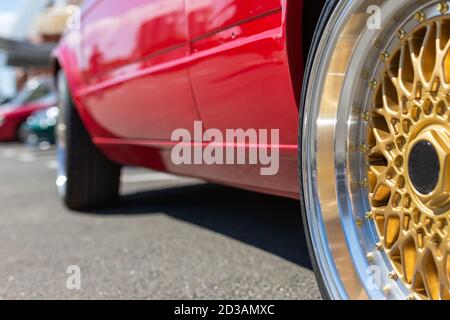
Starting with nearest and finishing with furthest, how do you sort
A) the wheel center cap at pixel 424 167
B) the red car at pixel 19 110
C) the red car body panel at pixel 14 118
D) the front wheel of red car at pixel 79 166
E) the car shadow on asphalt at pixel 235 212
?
the wheel center cap at pixel 424 167, the car shadow on asphalt at pixel 235 212, the front wheel of red car at pixel 79 166, the red car at pixel 19 110, the red car body panel at pixel 14 118

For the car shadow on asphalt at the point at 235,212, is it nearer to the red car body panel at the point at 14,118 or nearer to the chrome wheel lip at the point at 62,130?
the chrome wheel lip at the point at 62,130

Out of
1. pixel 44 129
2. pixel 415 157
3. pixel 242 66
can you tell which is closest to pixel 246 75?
pixel 242 66

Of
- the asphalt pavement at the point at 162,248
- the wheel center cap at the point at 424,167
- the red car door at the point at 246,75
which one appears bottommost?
the asphalt pavement at the point at 162,248

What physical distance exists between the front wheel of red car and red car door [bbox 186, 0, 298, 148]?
1741mm

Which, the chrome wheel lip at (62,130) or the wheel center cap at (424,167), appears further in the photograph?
the chrome wheel lip at (62,130)

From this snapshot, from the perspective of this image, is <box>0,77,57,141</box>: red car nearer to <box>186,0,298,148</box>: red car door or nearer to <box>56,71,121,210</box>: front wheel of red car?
<box>56,71,121,210</box>: front wheel of red car

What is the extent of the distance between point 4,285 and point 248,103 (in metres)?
1.25

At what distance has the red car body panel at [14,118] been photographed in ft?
39.6

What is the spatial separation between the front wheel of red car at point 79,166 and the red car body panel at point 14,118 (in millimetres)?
8798

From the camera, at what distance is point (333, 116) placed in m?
1.51

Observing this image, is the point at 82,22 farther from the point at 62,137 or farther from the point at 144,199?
the point at 144,199

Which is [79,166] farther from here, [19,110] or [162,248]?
[19,110]

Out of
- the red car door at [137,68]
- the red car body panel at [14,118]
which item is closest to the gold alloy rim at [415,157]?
the red car door at [137,68]

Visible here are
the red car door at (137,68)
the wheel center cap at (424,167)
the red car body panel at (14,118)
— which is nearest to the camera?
the wheel center cap at (424,167)
